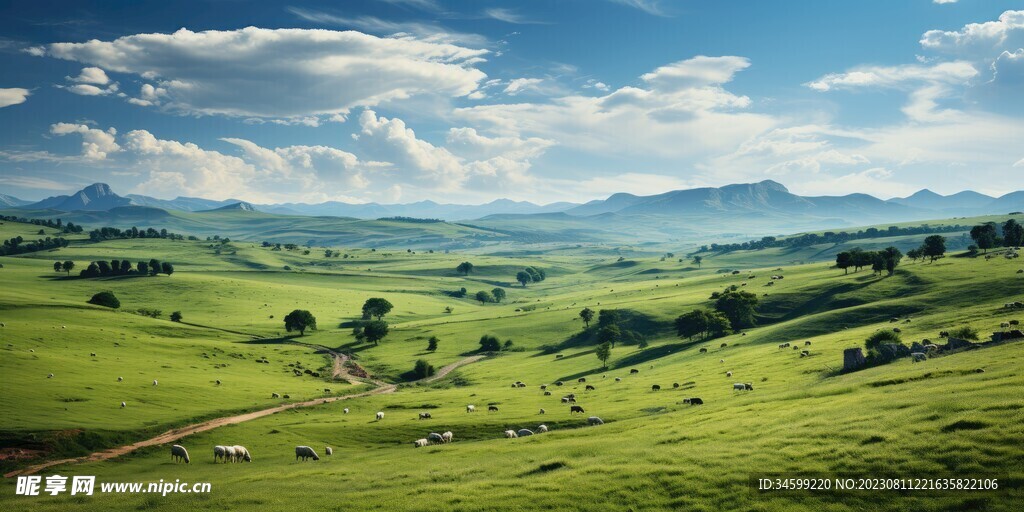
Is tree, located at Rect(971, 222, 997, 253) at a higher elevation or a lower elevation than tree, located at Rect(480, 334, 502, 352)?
higher

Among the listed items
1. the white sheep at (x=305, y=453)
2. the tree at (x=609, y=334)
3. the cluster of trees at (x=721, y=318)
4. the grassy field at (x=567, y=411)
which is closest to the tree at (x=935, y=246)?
the grassy field at (x=567, y=411)

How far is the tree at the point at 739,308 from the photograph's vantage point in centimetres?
12862

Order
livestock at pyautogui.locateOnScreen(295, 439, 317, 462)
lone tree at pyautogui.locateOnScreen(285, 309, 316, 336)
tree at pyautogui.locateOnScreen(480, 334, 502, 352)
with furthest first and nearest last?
1. lone tree at pyautogui.locateOnScreen(285, 309, 316, 336)
2. tree at pyautogui.locateOnScreen(480, 334, 502, 352)
3. livestock at pyautogui.locateOnScreen(295, 439, 317, 462)

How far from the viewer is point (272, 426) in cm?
6000

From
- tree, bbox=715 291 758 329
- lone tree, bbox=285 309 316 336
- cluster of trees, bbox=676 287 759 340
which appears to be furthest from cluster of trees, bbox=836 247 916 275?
lone tree, bbox=285 309 316 336

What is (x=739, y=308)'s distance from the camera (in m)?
128

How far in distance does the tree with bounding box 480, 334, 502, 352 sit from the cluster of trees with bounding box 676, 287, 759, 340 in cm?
4550

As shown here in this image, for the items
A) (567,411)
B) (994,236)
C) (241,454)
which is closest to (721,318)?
(567,411)

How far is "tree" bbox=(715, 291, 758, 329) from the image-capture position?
5064 inches

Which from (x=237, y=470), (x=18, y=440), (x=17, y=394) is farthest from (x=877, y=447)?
(x=17, y=394)

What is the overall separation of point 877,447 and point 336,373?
350 feet

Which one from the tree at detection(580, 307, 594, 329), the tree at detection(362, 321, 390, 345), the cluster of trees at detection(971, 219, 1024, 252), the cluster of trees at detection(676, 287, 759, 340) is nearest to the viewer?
the cluster of trees at detection(676, 287, 759, 340)

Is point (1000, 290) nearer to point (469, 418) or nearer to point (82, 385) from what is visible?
point (469, 418)

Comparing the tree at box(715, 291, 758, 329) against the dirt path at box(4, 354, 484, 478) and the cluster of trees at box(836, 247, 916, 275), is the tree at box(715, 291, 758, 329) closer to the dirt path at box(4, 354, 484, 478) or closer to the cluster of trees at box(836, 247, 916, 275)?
the cluster of trees at box(836, 247, 916, 275)
